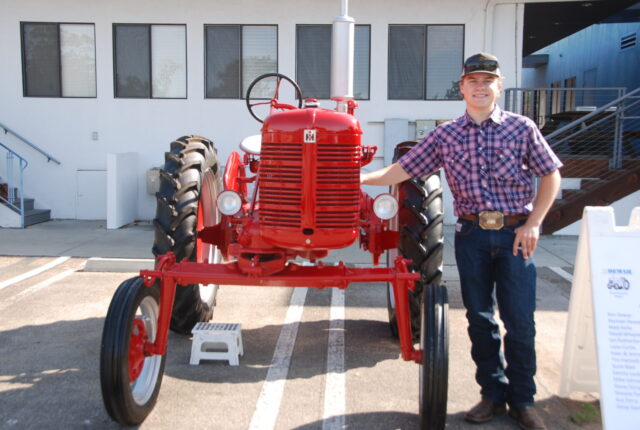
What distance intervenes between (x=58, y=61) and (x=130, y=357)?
8472 millimetres

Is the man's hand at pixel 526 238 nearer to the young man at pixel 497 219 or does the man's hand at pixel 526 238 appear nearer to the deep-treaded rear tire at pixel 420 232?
the young man at pixel 497 219

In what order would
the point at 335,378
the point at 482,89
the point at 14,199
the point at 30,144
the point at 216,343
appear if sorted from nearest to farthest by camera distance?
the point at 482,89
the point at 335,378
the point at 216,343
the point at 14,199
the point at 30,144

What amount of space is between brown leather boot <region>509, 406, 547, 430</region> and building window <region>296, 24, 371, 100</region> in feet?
23.8

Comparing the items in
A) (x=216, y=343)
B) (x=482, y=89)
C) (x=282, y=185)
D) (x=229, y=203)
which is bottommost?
(x=216, y=343)

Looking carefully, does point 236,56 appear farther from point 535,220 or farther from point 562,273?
point 535,220

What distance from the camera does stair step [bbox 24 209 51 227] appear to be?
377 inches

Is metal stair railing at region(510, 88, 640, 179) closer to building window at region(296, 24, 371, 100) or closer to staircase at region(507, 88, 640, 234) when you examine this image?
staircase at region(507, 88, 640, 234)

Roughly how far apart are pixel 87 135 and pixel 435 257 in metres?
7.79

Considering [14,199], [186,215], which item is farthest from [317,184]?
[14,199]

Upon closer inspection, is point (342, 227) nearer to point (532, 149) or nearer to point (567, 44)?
point (532, 149)

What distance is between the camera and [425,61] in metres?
10.0

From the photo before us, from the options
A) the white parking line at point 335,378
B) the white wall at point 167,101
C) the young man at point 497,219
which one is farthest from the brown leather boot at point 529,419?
the white wall at point 167,101

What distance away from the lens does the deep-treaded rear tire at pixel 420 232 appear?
Result: 412 cm

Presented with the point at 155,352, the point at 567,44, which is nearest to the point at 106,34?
the point at 155,352
